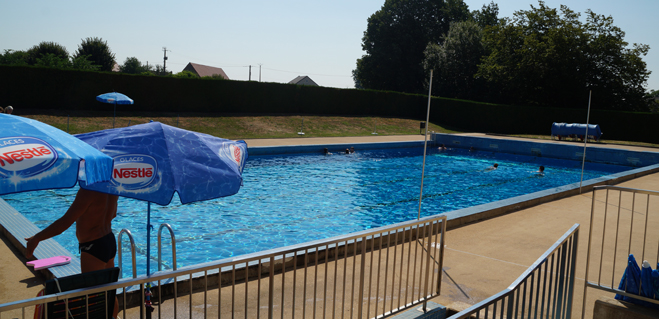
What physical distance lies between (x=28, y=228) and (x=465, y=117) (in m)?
33.8

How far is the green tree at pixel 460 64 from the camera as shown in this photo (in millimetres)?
41719

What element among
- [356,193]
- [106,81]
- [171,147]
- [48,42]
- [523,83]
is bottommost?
[356,193]

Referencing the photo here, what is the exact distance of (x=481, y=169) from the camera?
1870 centimetres

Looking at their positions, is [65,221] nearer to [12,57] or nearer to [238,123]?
[238,123]

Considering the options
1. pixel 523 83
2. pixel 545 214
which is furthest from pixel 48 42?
pixel 545 214

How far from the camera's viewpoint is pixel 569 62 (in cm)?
3409

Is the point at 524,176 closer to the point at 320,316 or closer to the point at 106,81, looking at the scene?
the point at 320,316

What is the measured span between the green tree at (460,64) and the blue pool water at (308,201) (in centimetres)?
2259

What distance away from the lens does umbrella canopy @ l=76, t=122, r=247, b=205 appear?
11.3ft

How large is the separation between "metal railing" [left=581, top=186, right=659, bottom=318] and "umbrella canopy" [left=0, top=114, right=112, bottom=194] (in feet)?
13.8

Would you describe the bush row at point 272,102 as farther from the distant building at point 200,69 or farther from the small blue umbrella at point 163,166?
the distant building at point 200,69

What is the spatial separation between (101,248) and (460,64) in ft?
137

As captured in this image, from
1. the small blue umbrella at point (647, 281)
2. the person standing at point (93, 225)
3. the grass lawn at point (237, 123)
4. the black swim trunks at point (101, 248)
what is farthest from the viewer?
the grass lawn at point (237, 123)

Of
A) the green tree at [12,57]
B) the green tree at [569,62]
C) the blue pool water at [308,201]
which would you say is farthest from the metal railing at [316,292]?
the green tree at [12,57]
